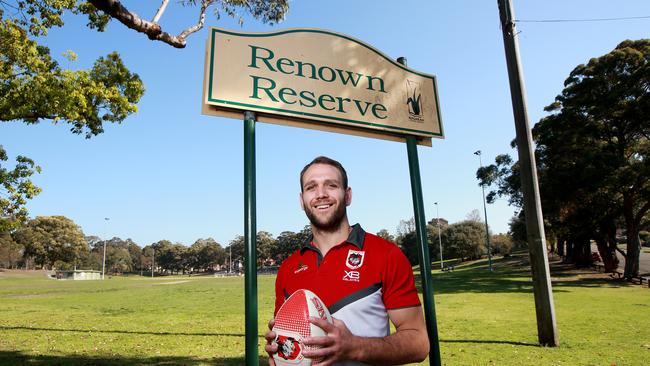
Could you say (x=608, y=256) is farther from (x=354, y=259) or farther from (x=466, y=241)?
(x=466, y=241)

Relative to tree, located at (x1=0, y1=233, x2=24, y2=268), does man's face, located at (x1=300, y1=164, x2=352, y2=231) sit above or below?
below

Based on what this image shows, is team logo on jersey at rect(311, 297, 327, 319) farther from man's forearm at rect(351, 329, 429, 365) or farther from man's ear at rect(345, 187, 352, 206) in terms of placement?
man's ear at rect(345, 187, 352, 206)

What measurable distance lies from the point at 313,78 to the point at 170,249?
13211 cm

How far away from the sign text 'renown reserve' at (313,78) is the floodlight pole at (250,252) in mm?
334

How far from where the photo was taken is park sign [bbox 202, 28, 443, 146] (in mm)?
3520

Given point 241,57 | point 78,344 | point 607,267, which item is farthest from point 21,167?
point 607,267

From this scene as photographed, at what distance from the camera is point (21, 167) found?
10.6 metres

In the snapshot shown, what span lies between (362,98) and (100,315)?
53.0 feet

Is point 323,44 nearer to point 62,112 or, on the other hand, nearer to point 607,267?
point 62,112

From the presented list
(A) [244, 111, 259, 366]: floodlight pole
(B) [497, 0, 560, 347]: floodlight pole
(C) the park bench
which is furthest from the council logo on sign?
(C) the park bench

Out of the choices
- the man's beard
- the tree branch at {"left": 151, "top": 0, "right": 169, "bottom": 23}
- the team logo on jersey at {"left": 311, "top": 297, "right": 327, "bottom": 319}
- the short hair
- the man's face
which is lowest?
the team logo on jersey at {"left": 311, "top": 297, "right": 327, "bottom": 319}

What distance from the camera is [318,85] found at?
12.8ft

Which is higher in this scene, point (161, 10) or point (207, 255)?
point (161, 10)

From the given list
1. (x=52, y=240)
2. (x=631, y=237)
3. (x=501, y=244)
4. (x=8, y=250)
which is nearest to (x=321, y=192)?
(x=631, y=237)
